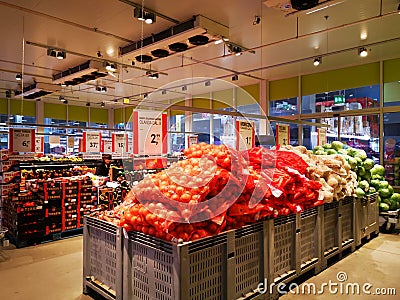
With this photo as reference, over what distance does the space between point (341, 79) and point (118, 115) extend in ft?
34.6

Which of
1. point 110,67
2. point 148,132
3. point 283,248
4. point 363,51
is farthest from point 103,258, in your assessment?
point 363,51

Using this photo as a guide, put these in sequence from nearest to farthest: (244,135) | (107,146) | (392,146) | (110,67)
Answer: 1. (244,135)
2. (110,67)
3. (392,146)
4. (107,146)

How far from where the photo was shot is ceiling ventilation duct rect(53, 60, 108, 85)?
673 centimetres

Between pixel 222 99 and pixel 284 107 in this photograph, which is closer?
pixel 284 107

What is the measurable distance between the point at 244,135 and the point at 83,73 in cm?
416

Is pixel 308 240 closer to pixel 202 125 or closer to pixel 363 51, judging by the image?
pixel 363 51

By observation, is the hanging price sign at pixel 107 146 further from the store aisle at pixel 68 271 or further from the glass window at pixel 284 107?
the store aisle at pixel 68 271

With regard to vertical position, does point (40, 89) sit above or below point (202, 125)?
above

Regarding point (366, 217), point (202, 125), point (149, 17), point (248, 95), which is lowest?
point (366, 217)

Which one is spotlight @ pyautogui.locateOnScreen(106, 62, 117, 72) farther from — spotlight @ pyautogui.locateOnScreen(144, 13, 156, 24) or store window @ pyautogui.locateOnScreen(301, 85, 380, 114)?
store window @ pyautogui.locateOnScreen(301, 85, 380, 114)

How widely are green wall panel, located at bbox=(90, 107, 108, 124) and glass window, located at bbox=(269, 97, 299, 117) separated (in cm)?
885

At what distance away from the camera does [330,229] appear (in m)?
3.79

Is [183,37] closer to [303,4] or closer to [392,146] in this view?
[303,4]

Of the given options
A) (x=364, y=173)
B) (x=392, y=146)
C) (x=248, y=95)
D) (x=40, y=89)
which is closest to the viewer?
(x=364, y=173)
